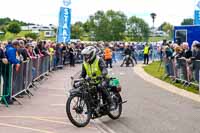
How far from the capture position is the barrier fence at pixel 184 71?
776 inches

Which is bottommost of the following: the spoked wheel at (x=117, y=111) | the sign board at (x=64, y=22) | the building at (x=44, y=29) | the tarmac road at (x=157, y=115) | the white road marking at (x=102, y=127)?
the white road marking at (x=102, y=127)

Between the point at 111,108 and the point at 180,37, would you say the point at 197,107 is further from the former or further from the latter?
the point at 180,37

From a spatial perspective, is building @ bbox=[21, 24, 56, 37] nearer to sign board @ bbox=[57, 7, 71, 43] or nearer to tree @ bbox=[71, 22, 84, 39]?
tree @ bbox=[71, 22, 84, 39]

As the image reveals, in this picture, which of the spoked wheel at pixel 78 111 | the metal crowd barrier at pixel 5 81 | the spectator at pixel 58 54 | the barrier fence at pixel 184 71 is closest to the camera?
the spoked wheel at pixel 78 111

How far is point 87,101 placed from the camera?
1177 centimetres

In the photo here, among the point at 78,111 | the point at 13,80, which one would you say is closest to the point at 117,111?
the point at 78,111

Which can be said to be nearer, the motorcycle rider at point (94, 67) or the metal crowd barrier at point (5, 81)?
the motorcycle rider at point (94, 67)

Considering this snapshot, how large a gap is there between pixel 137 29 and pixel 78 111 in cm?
7729

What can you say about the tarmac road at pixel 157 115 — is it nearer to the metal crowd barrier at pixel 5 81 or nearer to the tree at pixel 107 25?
the metal crowd barrier at pixel 5 81

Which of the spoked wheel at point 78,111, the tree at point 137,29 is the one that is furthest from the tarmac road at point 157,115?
the tree at point 137,29

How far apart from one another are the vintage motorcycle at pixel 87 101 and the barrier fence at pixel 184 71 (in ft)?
25.1

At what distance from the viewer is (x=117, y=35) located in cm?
8900

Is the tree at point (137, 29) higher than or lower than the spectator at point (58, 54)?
higher

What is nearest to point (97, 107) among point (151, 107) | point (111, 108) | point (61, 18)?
point (111, 108)
